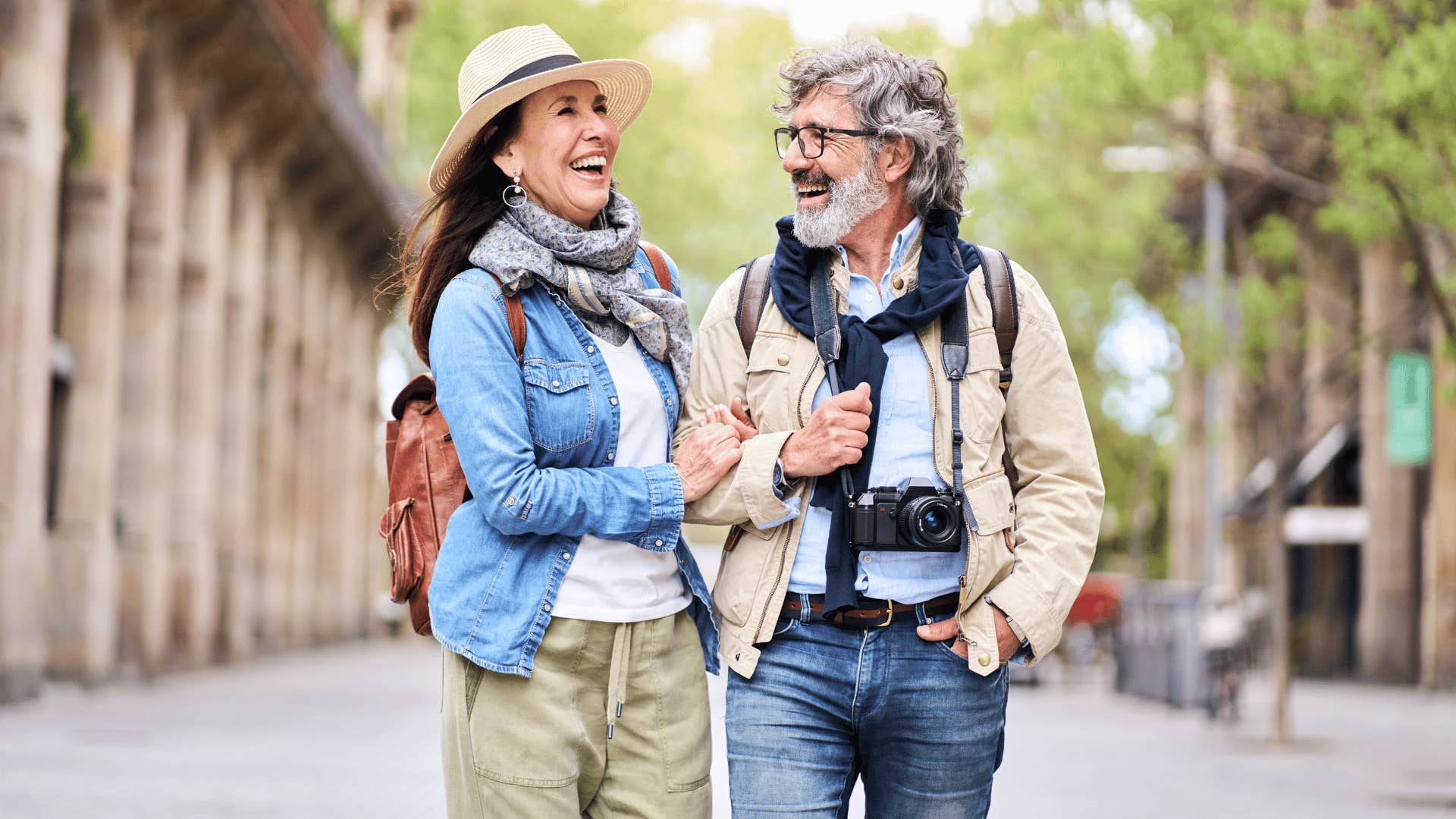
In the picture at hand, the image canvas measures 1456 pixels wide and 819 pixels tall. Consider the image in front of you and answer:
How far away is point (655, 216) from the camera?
3706 centimetres

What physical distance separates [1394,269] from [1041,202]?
19.4ft

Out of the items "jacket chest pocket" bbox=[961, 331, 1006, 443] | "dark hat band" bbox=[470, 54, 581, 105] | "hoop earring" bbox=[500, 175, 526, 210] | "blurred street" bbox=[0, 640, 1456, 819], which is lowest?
"blurred street" bbox=[0, 640, 1456, 819]

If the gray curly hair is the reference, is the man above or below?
below

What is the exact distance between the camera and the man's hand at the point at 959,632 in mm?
3764

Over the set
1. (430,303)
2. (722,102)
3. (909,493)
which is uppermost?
(722,102)

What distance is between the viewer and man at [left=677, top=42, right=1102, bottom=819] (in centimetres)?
377

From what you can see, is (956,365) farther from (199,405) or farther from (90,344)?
(199,405)

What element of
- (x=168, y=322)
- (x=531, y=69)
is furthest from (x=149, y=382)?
(x=531, y=69)

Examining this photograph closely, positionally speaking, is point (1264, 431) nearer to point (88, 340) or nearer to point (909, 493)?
point (88, 340)

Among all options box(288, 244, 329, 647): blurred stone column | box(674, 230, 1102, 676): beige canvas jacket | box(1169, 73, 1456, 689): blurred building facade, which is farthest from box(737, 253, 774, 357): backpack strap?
box(288, 244, 329, 647): blurred stone column

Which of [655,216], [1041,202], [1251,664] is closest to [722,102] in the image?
[655,216]

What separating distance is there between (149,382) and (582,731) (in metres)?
18.3

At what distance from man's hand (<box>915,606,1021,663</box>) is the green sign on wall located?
14224 mm

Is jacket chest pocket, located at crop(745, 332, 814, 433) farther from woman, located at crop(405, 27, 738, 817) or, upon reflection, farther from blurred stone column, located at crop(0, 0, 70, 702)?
blurred stone column, located at crop(0, 0, 70, 702)
